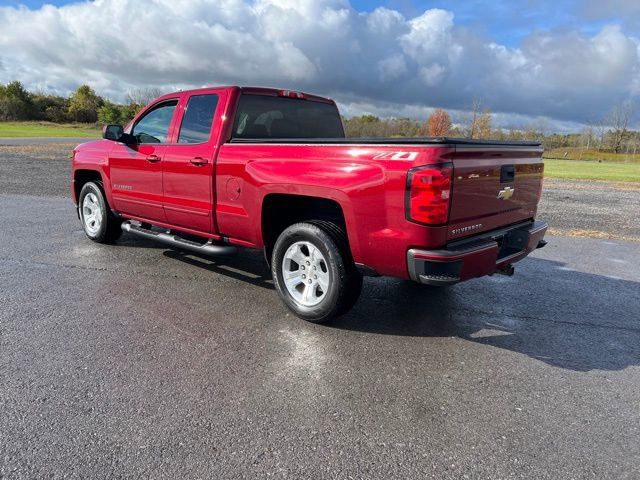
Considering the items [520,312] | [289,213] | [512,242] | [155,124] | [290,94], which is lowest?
[520,312]

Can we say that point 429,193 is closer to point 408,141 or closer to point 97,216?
point 408,141

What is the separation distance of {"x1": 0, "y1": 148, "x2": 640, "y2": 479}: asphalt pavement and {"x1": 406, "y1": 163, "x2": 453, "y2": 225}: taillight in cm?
107

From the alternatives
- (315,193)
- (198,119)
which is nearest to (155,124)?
(198,119)

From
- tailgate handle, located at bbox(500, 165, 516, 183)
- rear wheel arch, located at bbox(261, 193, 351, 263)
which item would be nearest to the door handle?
rear wheel arch, located at bbox(261, 193, 351, 263)

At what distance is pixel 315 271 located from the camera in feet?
13.4

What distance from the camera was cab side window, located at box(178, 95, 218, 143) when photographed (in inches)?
189

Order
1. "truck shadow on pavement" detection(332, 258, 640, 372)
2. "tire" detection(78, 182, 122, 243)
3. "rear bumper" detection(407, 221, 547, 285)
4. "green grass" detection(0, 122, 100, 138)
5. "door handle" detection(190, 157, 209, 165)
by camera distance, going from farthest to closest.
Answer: "green grass" detection(0, 122, 100, 138)
"tire" detection(78, 182, 122, 243)
"door handle" detection(190, 157, 209, 165)
"truck shadow on pavement" detection(332, 258, 640, 372)
"rear bumper" detection(407, 221, 547, 285)

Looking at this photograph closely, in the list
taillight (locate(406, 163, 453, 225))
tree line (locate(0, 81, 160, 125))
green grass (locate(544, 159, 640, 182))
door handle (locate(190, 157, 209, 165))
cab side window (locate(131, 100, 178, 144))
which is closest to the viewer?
taillight (locate(406, 163, 453, 225))

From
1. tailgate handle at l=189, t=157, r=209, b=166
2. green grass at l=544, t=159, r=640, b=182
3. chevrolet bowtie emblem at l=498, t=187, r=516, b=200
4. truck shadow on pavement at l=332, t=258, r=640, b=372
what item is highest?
tailgate handle at l=189, t=157, r=209, b=166

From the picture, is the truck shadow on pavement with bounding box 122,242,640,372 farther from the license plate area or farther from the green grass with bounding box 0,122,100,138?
the green grass with bounding box 0,122,100,138

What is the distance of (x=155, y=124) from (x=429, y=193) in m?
3.67

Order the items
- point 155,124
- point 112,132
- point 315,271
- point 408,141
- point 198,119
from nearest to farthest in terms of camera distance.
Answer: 1. point 408,141
2. point 315,271
3. point 198,119
4. point 155,124
5. point 112,132

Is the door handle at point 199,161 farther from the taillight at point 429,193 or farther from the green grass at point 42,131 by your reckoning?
the green grass at point 42,131

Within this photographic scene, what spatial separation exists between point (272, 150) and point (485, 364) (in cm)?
237
